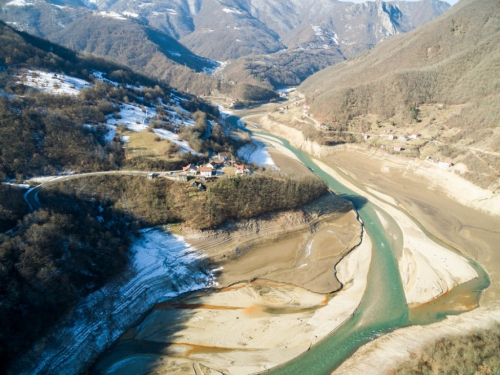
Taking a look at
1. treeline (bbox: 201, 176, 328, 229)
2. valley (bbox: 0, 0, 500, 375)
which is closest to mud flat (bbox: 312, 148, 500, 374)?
valley (bbox: 0, 0, 500, 375)

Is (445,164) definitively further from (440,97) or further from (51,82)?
(51,82)

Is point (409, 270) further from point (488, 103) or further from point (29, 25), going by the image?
point (29, 25)

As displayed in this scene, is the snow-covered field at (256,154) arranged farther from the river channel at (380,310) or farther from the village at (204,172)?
the river channel at (380,310)

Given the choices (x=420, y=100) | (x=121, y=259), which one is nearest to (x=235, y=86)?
(x=420, y=100)

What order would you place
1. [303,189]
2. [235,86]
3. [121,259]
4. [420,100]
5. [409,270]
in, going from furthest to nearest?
[235,86], [420,100], [303,189], [409,270], [121,259]

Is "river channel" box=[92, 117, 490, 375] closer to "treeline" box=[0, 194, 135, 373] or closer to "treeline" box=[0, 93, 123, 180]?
"treeline" box=[0, 194, 135, 373]
